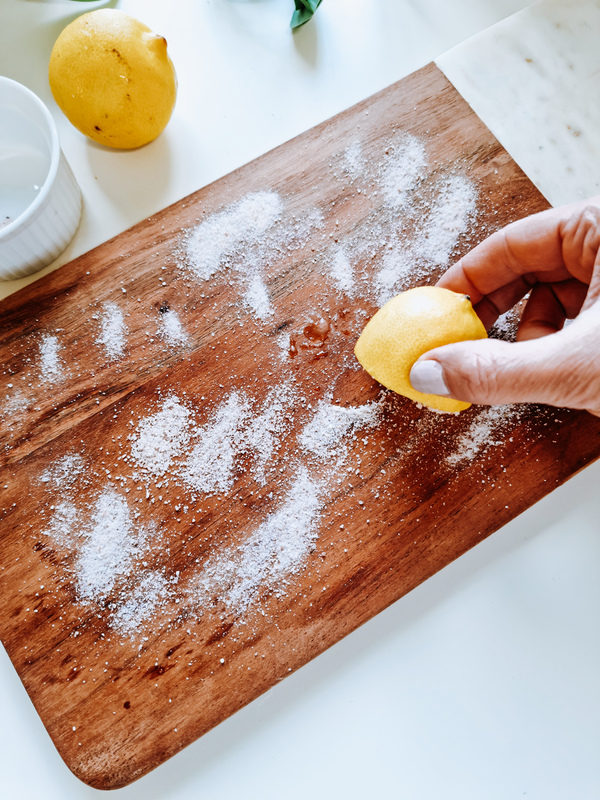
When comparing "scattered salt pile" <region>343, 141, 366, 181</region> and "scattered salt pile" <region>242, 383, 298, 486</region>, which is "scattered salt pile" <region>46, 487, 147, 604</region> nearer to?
"scattered salt pile" <region>242, 383, 298, 486</region>

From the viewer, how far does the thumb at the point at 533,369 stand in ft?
2.45

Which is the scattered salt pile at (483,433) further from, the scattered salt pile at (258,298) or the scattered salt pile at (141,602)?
the scattered salt pile at (141,602)

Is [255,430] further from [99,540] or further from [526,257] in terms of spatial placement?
[526,257]

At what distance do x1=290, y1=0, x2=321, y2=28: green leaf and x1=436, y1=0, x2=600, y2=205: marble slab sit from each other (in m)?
0.26

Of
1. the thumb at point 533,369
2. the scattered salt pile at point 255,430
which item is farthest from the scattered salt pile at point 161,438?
the thumb at point 533,369

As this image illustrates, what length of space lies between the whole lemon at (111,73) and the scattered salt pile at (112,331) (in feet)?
1.01

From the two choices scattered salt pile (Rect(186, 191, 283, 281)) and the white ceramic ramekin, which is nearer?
the white ceramic ramekin

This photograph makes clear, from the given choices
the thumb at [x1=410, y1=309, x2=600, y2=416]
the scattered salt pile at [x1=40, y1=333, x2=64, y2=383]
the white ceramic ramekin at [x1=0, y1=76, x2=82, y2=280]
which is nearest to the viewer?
the thumb at [x1=410, y1=309, x2=600, y2=416]

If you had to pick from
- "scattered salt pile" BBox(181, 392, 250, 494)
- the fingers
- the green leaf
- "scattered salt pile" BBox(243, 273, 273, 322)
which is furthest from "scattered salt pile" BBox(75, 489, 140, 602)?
the green leaf

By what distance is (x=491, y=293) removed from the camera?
973 mm

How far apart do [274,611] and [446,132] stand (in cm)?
90

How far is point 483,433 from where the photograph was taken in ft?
3.17

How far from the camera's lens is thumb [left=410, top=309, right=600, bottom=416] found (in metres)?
0.75

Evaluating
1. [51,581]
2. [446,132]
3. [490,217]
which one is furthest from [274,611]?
[446,132]
